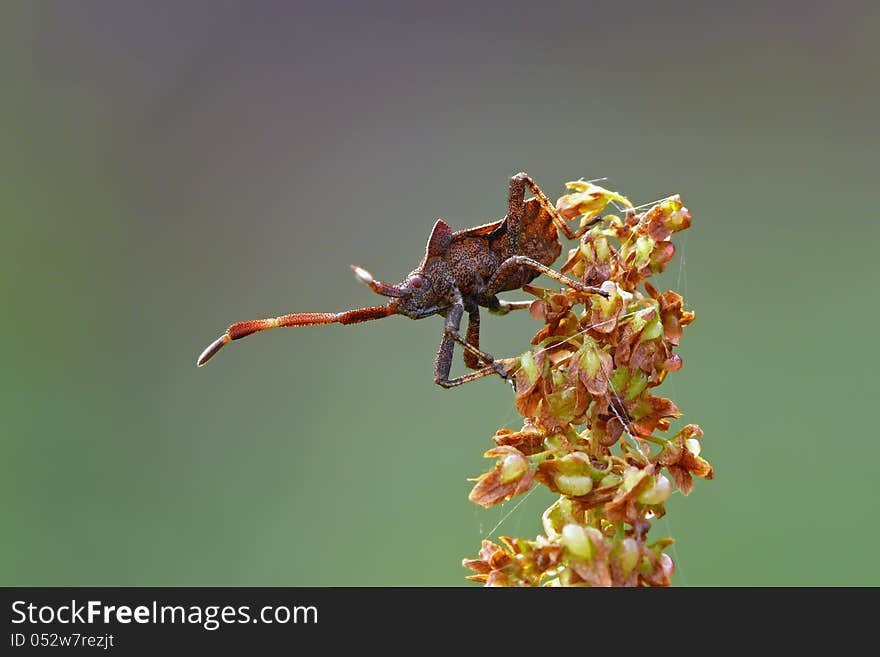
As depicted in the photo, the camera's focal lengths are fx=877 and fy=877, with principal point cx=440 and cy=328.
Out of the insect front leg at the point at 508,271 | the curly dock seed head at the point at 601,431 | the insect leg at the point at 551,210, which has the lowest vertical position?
the curly dock seed head at the point at 601,431

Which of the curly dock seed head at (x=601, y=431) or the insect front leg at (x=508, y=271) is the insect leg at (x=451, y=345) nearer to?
the insect front leg at (x=508, y=271)

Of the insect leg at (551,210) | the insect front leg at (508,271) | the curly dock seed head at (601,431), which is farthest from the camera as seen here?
the insect leg at (551,210)

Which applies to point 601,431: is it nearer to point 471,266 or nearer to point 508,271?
point 508,271

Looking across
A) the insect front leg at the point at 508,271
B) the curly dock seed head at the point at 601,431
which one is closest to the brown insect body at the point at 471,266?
the insect front leg at the point at 508,271

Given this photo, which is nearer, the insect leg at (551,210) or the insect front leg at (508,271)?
the insect front leg at (508,271)

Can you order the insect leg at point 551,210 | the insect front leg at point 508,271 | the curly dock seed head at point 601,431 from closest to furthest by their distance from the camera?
the curly dock seed head at point 601,431, the insect front leg at point 508,271, the insect leg at point 551,210

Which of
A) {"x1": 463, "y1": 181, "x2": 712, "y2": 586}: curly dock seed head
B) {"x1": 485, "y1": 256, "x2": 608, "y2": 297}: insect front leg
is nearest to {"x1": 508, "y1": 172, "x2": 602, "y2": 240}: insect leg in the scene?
{"x1": 485, "y1": 256, "x2": 608, "y2": 297}: insect front leg

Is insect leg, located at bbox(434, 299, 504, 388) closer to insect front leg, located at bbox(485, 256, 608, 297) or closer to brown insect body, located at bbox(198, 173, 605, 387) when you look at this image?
brown insect body, located at bbox(198, 173, 605, 387)

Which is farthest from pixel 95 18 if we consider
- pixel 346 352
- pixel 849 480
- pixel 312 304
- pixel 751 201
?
pixel 849 480

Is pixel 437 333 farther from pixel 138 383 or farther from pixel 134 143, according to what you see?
pixel 134 143
